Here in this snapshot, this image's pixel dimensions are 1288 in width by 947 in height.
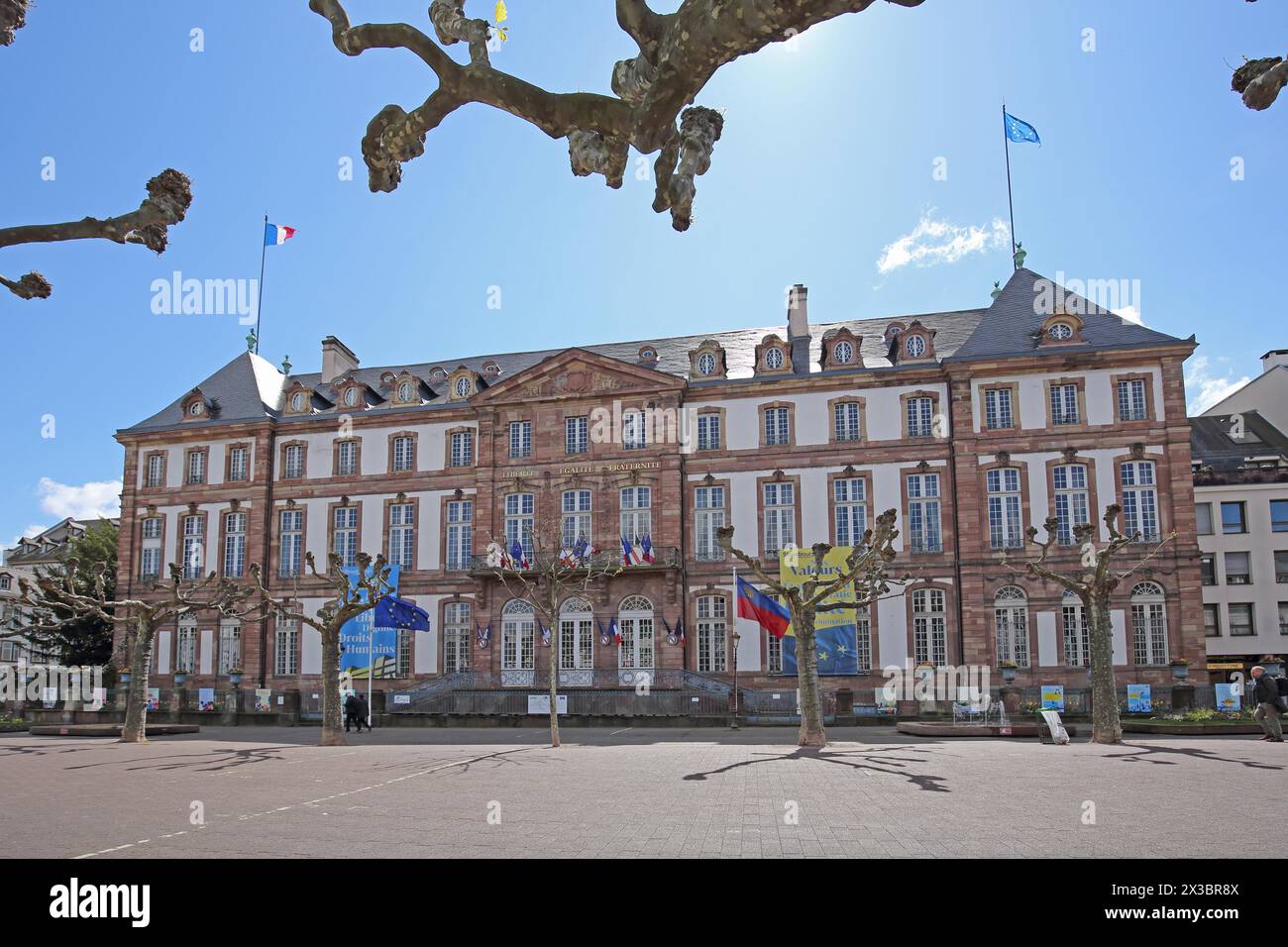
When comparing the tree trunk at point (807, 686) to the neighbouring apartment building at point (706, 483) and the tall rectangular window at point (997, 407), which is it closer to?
the neighbouring apartment building at point (706, 483)

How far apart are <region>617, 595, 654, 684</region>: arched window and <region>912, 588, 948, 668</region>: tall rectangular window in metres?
10.5

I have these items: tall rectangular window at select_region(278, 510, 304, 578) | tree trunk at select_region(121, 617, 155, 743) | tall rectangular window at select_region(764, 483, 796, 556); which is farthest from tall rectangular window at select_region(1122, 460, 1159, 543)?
tall rectangular window at select_region(278, 510, 304, 578)

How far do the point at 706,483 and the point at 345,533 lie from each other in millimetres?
16850

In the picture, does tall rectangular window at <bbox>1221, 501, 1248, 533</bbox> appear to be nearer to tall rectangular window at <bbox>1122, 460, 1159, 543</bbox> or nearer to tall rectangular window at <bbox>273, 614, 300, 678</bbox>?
tall rectangular window at <bbox>1122, 460, 1159, 543</bbox>

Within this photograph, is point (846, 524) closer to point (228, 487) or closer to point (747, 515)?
point (747, 515)

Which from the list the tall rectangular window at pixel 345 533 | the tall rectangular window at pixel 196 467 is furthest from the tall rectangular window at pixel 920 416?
the tall rectangular window at pixel 196 467

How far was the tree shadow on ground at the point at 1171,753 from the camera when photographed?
17.7 metres

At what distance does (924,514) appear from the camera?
142 feet

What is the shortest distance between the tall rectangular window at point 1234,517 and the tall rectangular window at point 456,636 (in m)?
38.4

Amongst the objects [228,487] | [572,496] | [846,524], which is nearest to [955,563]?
[846,524]

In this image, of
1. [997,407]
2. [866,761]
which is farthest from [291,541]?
[866,761]

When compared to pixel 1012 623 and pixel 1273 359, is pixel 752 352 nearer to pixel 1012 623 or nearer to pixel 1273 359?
pixel 1012 623

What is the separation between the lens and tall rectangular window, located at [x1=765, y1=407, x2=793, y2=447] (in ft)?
149
